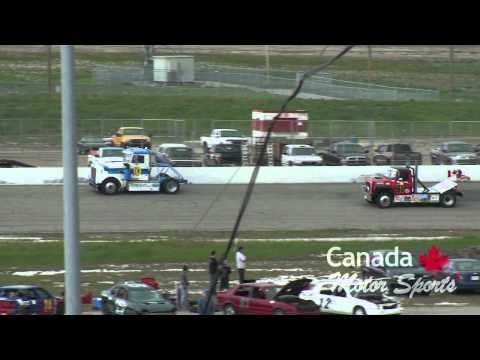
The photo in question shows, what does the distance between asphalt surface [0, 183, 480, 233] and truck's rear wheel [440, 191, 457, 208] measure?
12.0 inches

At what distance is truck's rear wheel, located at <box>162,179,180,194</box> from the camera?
29688 mm

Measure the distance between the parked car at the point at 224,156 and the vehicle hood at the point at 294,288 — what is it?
18.1m

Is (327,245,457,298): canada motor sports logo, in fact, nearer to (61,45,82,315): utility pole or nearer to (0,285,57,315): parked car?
(0,285,57,315): parked car

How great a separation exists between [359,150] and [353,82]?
17684mm

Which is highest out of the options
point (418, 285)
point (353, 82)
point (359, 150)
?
point (353, 82)

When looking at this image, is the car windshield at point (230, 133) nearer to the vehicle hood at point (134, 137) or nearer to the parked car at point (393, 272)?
the vehicle hood at point (134, 137)

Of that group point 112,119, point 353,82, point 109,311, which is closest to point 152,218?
point 109,311

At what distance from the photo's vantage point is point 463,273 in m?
18.3

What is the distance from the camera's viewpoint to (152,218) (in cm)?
2630

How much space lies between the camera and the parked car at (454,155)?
114 feet

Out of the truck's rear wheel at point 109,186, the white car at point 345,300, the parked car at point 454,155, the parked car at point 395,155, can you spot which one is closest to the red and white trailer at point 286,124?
the parked car at point 395,155
